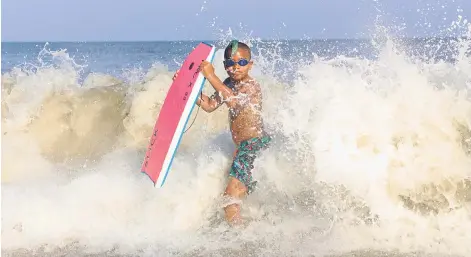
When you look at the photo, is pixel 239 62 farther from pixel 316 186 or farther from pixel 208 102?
pixel 316 186

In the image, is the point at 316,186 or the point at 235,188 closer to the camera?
the point at 235,188

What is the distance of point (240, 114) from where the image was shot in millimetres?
4414

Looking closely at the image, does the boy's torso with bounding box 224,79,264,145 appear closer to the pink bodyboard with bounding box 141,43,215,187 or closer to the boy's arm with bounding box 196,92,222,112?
the boy's arm with bounding box 196,92,222,112

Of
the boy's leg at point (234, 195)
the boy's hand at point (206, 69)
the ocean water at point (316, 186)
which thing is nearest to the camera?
the ocean water at point (316, 186)

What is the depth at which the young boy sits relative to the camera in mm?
4375

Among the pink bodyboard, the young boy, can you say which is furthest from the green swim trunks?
the pink bodyboard

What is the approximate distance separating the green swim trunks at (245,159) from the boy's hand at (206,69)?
24.6 inches

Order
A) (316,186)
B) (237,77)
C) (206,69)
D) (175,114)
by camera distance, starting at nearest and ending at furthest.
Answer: (206,69), (237,77), (175,114), (316,186)

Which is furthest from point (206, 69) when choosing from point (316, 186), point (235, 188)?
point (316, 186)

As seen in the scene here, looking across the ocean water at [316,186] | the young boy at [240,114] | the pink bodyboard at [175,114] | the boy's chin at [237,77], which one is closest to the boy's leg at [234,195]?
the young boy at [240,114]

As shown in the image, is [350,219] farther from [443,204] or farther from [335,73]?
[335,73]

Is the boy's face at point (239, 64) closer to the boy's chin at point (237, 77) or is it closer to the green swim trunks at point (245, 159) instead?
the boy's chin at point (237, 77)

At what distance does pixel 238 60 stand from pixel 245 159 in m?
0.80

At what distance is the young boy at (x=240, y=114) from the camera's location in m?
4.38
